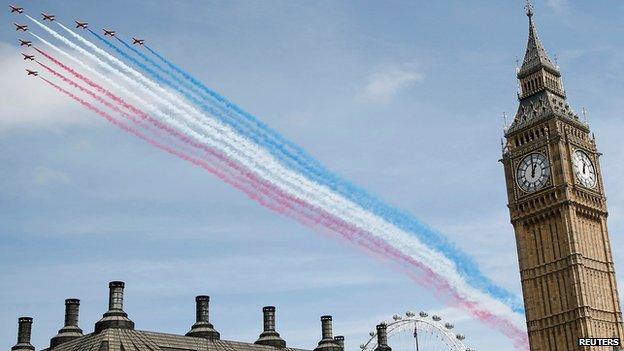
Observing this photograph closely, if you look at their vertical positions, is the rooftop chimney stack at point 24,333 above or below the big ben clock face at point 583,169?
below

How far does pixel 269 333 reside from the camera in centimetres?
10631

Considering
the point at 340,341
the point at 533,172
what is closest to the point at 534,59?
the point at 533,172

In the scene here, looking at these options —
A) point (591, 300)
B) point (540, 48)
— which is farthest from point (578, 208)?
point (540, 48)

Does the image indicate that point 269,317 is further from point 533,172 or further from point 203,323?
point 533,172

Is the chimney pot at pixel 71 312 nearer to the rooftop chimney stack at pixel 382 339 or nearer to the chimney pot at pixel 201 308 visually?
the chimney pot at pixel 201 308

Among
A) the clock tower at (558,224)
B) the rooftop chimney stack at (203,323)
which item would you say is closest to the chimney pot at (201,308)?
the rooftop chimney stack at (203,323)

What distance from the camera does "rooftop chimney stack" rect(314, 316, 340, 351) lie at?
111m

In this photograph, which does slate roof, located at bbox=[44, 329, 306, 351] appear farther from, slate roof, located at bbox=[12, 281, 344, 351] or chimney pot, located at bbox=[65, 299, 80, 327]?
chimney pot, located at bbox=[65, 299, 80, 327]

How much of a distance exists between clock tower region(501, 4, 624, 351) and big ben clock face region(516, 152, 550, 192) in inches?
5.6

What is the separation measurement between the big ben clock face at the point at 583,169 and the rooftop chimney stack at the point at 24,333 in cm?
7606

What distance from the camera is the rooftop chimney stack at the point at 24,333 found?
99.6 metres

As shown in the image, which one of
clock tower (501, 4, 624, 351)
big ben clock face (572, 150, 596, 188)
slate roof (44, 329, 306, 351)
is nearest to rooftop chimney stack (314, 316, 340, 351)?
slate roof (44, 329, 306, 351)

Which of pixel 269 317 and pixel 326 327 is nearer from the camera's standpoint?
pixel 269 317

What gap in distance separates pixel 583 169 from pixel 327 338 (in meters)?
44.1
